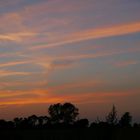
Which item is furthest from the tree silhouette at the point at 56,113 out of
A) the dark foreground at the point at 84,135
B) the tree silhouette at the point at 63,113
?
the dark foreground at the point at 84,135

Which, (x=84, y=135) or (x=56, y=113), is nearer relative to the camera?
(x=84, y=135)

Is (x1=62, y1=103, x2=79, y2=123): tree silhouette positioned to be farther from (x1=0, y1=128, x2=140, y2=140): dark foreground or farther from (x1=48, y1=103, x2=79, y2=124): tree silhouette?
(x1=0, y1=128, x2=140, y2=140): dark foreground

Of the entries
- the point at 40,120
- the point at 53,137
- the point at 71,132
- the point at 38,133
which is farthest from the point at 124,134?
the point at 40,120

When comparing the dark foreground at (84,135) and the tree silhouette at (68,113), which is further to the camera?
the tree silhouette at (68,113)

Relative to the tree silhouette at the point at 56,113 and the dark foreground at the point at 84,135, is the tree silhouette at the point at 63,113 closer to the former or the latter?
the tree silhouette at the point at 56,113

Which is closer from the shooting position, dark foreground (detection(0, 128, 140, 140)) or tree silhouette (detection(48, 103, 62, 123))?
dark foreground (detection(0, 128, 140, 140))

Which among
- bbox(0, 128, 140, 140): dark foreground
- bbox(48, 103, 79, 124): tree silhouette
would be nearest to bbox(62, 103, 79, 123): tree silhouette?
bbox(48, 103, 79, 124): tree silhouette

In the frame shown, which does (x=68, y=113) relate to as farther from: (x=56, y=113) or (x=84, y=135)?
(x=84, y=135)

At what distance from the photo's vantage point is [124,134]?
25.6m

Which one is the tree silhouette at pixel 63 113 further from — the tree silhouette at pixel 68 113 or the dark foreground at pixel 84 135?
the dark foreground at pixel 84 135

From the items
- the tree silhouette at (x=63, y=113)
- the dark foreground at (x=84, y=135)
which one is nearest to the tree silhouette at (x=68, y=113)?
the tree silhouette at (x=63, y=113)

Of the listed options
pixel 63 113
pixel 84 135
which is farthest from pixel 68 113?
pixel 84 135

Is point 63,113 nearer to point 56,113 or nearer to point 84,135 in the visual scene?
point 56,113

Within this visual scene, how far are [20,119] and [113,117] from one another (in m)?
46.1
